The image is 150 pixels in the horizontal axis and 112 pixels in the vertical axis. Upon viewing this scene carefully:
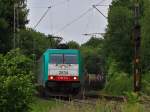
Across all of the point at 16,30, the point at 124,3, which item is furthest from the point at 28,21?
the point at 124,3

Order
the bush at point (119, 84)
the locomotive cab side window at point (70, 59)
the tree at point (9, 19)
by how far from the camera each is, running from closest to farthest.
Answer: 1. the locomotive cab side window at point (70, 59)
2. the tree at point (9, 19)
3. the bush at point (119, 84)

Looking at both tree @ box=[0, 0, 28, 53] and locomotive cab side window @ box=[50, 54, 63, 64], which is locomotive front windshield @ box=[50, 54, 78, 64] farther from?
tree @ box=[0, 0, 28, 53]

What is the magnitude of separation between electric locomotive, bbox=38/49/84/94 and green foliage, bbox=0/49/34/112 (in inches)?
1060

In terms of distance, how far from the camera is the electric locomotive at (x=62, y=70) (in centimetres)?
4394

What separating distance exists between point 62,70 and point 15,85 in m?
28.8

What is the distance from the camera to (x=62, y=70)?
4422 centimetres

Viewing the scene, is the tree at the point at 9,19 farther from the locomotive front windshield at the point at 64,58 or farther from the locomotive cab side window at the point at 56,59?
the locomotive front windshield at the point at 64,58

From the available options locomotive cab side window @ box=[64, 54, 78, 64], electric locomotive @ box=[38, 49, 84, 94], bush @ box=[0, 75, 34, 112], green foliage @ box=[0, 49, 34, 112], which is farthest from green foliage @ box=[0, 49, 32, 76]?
locomotive cab side window @ box=[64, 54, 78, 64]

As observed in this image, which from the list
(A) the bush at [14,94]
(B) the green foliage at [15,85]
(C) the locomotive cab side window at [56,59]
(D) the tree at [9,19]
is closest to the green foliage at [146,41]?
(D) the tree at [9,19]

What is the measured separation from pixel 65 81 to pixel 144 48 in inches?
513

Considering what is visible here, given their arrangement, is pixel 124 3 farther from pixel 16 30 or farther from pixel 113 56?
pixel 16 30

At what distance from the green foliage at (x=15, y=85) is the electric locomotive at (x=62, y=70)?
2694 centimetres

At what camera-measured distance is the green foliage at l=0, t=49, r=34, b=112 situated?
15.2m

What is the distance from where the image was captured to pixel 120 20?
63.9 metres
